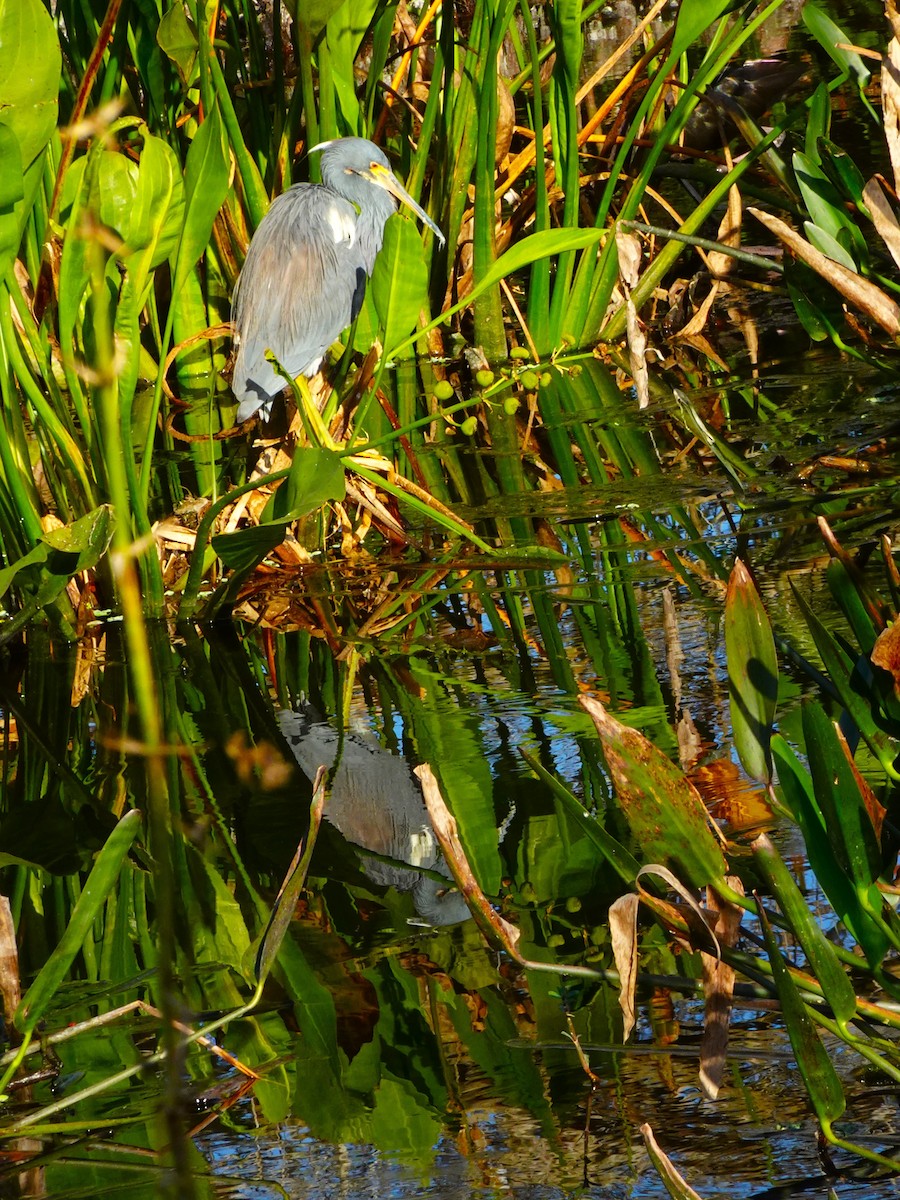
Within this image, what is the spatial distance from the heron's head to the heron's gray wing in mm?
99

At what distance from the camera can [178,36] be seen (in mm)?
2842

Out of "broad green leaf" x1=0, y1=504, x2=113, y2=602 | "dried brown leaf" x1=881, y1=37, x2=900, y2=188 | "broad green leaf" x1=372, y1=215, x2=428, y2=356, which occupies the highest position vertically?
"dried brown leaf" x1=881, y1=37, x2=900, y2=188

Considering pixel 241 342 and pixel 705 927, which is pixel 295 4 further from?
pixel 705 927

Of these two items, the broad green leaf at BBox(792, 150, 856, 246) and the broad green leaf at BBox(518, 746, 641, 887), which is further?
the broad green leaf at BBox(792, 150, 856, 246)

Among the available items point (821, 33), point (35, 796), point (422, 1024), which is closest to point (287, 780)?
point (35, 796)

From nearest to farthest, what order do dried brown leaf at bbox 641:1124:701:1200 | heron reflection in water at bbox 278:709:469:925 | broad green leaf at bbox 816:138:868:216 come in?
dried brown leaf at bbox 641:1124:701:1200 < heron reflection in water at bbox 278:709:469:925 < broad green leaf at bbox 816:138:868:216

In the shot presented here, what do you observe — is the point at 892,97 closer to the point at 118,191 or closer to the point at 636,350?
the point at 636,350

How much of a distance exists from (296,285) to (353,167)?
1.30ft

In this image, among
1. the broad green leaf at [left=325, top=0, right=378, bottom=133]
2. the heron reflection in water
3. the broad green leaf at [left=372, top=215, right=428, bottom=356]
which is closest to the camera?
the heron reflection in water

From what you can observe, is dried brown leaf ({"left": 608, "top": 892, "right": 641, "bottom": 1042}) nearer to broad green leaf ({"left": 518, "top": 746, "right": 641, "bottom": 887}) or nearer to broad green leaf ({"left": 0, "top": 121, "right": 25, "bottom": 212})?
broad green leaf ({"left": 518, "top": 746, "right": 641, "bottom": 887})

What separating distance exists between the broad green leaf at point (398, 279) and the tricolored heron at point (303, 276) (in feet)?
2.70

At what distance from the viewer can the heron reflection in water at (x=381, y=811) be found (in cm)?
149

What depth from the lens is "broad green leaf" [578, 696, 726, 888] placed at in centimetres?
96

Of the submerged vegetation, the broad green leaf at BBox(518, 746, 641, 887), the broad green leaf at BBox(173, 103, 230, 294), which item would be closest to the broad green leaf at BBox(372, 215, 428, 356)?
the submerged vegetation
